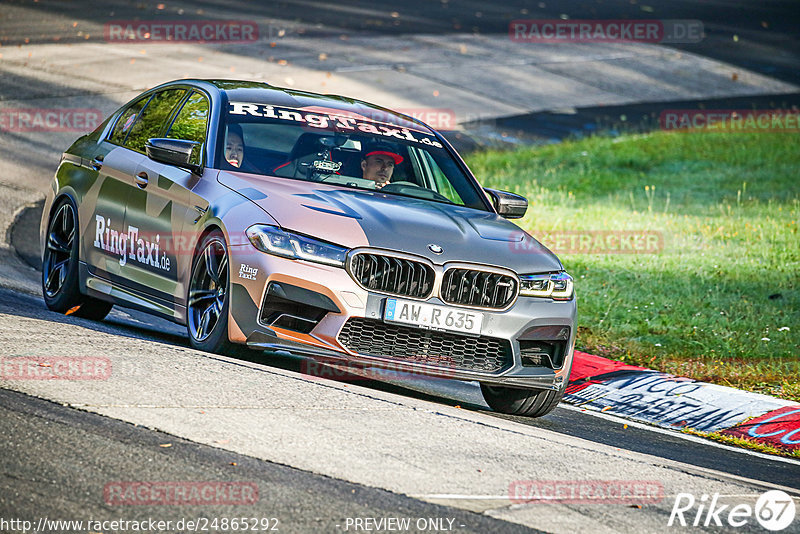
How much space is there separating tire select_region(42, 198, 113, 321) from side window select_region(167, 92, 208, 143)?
42.3 inches

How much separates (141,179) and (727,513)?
14.6 ft

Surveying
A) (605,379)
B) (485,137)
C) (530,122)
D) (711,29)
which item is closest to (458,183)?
(605,379)

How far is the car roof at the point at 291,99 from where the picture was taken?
330 inches

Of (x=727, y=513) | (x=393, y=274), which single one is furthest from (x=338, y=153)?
(x=727, y=513)

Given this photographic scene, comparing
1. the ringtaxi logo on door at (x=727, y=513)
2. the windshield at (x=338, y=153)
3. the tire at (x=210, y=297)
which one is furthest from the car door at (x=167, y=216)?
the ringtaxi logo on door at (x=727, y=513)

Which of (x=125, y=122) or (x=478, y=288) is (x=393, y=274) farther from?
(x=125, y=122)

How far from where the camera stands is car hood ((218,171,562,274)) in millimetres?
6941

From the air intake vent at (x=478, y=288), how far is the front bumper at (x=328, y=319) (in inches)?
2.6

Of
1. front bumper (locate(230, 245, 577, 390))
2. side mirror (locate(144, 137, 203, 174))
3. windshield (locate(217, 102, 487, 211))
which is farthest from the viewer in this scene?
windshield (locate(217, 102, 487, 211))

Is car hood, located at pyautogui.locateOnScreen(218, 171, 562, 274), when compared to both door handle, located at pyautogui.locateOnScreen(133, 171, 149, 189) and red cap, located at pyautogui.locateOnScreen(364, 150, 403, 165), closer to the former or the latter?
red cap, located at pyautogui.locateOnScreen(364, 150, 403, 165)

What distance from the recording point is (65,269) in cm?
901

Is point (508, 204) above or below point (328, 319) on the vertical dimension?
→ above

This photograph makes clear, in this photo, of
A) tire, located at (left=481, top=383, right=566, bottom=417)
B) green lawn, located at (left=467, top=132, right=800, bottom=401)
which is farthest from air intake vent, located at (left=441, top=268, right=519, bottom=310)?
green lawn, located at (left=467, top=132, right=800, bottom=401)

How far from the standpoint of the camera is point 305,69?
24609 mm
